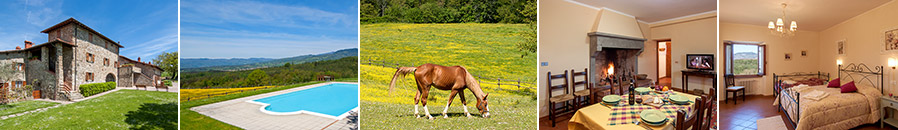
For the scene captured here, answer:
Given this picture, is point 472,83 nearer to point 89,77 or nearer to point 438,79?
point 438,79

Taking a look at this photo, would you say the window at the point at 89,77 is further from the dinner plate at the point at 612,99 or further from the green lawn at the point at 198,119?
the dinner plate at the point at 612,99

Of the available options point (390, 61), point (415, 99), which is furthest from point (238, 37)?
point (415, 99)

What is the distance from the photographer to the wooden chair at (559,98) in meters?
2.12

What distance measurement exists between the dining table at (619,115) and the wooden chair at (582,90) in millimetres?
62

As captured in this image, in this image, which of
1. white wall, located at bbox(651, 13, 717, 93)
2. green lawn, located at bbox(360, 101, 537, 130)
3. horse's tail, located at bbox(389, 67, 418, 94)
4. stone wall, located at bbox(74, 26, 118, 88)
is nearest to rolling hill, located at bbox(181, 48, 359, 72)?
horse's tail, located at bbox(389, 67, 418, 94)

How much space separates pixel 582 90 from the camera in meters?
2.06

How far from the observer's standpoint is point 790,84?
54.1 inches

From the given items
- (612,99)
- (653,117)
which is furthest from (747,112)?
(612,99)

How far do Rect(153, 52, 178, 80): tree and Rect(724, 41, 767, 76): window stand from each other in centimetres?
440

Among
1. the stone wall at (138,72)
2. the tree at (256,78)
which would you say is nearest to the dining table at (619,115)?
the tree at (256,78)

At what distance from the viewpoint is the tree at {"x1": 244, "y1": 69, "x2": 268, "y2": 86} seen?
3016 millimetres

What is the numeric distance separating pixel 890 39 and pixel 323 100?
12.6 feet

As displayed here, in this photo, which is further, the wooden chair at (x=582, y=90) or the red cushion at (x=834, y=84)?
the wooden chair at (x=582, y=90)

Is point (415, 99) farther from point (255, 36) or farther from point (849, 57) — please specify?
point (849, 57)
